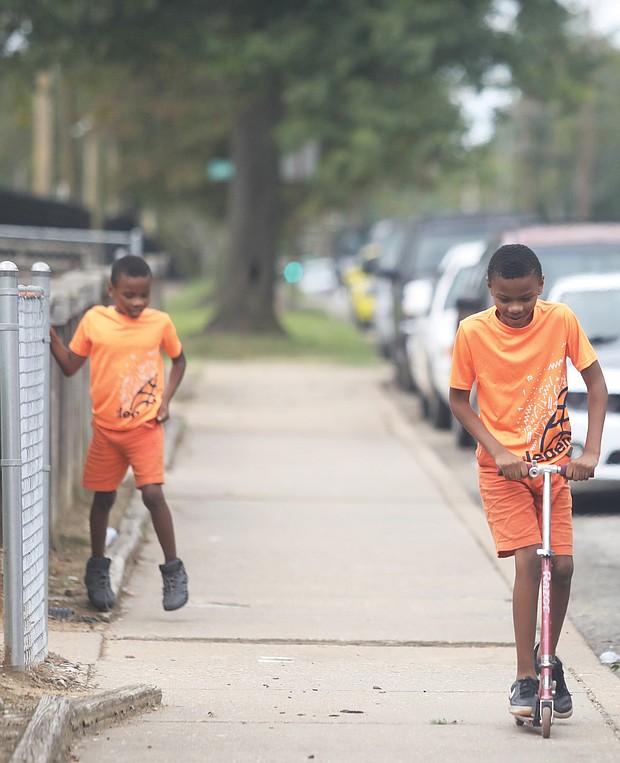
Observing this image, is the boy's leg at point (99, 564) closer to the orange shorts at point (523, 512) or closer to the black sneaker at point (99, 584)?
the black sneaker at point (99, 584)

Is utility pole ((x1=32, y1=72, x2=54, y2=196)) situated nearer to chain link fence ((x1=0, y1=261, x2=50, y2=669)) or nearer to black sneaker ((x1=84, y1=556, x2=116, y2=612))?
black sneaker ((x1=84, y1=556, x2=116, y2=612))

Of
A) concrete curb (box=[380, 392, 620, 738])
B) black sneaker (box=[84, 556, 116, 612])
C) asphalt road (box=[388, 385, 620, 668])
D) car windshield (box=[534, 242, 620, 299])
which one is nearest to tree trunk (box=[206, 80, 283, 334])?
concrete curb (box=[380, 392, 620, 738])

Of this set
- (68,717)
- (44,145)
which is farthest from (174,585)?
(44,145)

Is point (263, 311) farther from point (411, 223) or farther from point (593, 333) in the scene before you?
point (593, 333)

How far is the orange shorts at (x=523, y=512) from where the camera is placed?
5.57m

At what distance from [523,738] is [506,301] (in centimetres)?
144

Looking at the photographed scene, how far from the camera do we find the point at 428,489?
1194 centimetres

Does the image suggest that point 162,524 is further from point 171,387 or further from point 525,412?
point 525,412

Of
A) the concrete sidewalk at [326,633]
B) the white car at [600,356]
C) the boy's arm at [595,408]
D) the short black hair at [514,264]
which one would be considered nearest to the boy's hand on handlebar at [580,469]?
the boy's arm at [595,408]

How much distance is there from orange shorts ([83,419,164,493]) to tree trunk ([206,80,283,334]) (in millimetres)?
20107

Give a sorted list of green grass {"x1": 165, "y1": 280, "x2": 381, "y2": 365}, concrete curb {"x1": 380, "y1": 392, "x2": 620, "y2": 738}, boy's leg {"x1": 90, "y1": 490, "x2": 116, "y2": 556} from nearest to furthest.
→ concrete curb {"x1": 380, "y1": 392, "x2": 620, "y2": 738}, boy's leg {"x1": 90, "y1": 490, "x2": 116, "y2": 556}, green grass {"x1": 165, "y1": 280, "x2": 381, "y2": 365}

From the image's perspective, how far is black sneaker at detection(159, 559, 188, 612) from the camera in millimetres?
7379

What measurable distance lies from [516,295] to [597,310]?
19.7 ft

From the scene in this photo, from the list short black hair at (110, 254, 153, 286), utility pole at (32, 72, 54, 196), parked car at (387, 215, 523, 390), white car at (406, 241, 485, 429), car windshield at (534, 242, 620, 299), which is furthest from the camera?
utility pole at (32, 72, 54, 196)
